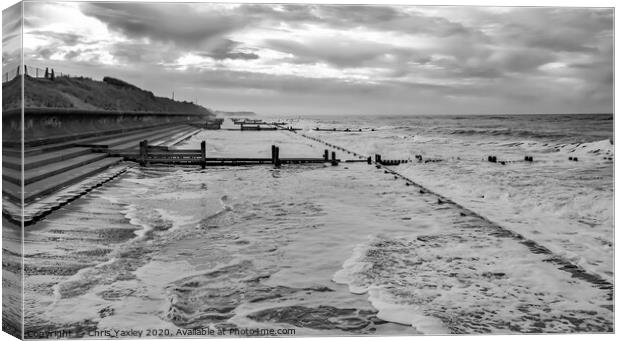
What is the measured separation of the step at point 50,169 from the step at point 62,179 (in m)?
0.10

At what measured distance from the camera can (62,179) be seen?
10633 mm

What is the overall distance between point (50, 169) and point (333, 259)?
7182 millimetres

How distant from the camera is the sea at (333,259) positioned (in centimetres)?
490

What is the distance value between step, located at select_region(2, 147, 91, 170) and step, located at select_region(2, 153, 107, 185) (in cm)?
7

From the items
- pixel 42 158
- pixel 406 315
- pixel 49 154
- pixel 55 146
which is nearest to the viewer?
pixel 406 315

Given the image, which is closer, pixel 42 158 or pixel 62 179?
pixel 42 158

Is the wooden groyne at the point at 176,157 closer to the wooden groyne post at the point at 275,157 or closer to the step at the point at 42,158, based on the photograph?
the wooden groyne post at the point at 275,157

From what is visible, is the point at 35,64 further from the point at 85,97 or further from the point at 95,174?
the point at 85,97

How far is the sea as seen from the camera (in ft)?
16.1

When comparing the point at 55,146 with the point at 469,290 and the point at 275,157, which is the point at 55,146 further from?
the point at 469,290

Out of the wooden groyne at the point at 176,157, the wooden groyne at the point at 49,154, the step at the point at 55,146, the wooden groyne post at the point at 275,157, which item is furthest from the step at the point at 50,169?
the wooden groyne post at the point at 275,157

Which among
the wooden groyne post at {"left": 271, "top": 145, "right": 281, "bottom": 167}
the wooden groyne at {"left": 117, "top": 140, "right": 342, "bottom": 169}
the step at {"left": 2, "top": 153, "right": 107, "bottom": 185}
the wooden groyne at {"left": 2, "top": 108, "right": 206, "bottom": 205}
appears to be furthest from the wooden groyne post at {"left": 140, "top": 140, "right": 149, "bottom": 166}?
the wooden groyne post at {"left": 271, "top": 145, "right": 281, "bottom": 167}

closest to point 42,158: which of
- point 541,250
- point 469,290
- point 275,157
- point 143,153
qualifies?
point 143,153

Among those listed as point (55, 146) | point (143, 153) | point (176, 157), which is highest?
point (55, 146)
